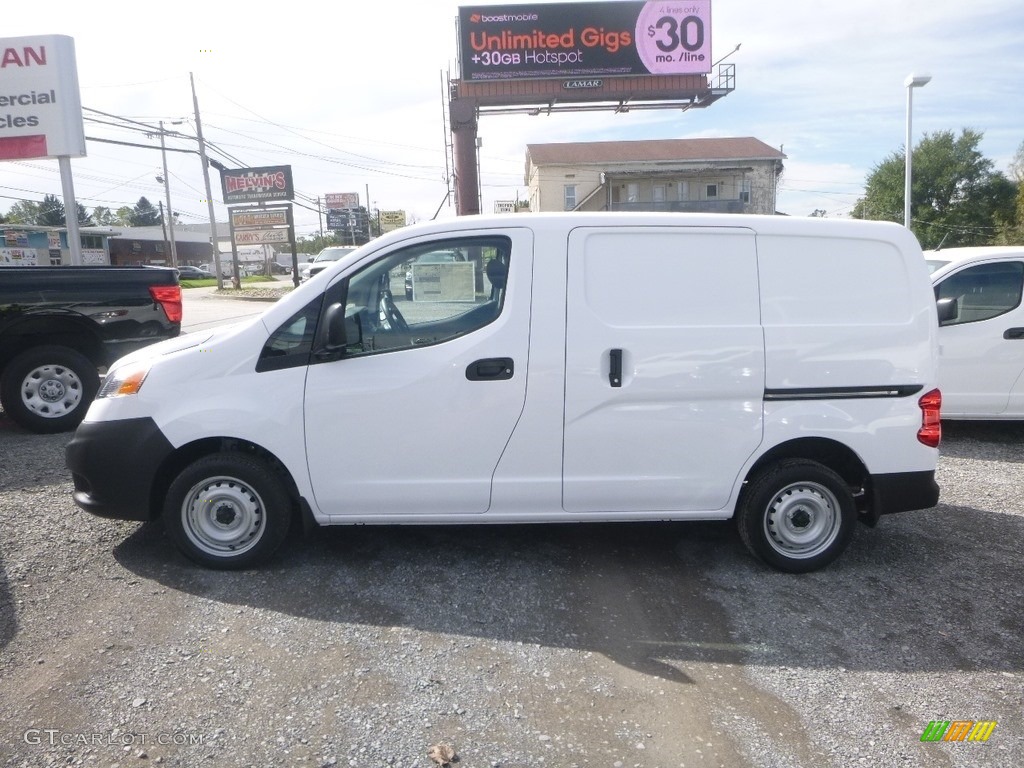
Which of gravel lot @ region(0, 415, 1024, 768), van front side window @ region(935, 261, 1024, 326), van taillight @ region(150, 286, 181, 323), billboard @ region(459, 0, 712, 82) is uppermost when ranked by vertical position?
billboard @ region(459, 0, 712, 82)

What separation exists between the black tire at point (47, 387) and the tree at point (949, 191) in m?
54.1

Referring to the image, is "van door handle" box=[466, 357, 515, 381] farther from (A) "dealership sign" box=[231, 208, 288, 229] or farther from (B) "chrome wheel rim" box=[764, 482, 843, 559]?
(A) "dealership sign" box=[231, 208, 288, 229]

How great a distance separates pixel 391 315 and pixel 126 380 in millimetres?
1526

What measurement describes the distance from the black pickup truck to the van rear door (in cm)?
533

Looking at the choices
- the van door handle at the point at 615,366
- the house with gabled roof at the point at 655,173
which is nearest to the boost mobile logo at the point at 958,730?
the van door handle at the point at 615,366

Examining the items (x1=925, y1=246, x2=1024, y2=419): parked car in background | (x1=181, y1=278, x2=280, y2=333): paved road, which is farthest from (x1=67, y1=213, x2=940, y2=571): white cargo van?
(x1=181, y1=278, x2=280, y2=333): paved road

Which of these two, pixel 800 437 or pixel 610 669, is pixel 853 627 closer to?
pixel 800 437

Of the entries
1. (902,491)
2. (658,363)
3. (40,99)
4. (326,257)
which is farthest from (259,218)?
(902,491)

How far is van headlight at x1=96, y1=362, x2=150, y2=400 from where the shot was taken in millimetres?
4440

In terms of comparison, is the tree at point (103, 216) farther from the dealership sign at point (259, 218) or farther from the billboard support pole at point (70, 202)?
the billboard support pole at point (70, 202)

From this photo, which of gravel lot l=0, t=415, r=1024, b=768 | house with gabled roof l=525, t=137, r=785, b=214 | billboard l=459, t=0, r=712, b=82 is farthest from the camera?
house with gabled roof l=525, t=137, r=785, b=214

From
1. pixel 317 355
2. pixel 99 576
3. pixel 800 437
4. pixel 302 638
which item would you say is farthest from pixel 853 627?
pixel 99 576

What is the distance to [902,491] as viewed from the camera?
4551mm

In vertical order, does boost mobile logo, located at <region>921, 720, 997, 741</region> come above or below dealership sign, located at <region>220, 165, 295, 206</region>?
below
